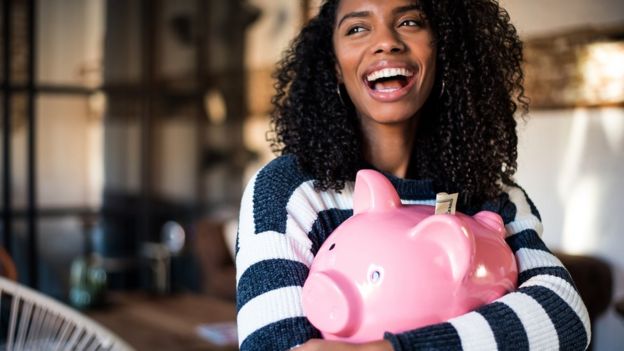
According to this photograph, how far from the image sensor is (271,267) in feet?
3.26

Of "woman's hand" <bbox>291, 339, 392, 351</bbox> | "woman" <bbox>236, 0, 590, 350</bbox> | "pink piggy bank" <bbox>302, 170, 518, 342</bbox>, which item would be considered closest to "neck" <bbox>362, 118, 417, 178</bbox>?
"woman" <bbox>236, 0, 590, 350</bbox>

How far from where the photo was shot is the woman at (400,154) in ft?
3.14

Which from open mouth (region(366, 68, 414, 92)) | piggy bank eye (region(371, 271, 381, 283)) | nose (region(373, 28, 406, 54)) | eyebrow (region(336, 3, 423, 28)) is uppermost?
eyebrow (region(336, 3, 423, 28))

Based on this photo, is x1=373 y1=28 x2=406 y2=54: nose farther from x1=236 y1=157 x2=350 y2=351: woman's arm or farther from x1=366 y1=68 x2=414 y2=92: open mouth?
x1=236 y1=157 x2=350 y2=351: woman's arm

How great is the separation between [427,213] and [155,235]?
4.67 meters

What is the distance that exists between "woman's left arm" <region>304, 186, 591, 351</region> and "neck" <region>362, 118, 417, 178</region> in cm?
15

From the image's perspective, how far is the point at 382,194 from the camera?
39.3 inches

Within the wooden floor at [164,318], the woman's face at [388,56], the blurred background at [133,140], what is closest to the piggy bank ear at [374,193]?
the woman's face at [388,56]

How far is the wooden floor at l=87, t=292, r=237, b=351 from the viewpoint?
3021mm

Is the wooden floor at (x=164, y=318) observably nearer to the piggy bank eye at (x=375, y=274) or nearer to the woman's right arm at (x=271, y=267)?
the woman's right arm at (x=271, y=267)

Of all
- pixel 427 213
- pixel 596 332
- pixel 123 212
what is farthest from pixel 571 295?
pixel 123 212

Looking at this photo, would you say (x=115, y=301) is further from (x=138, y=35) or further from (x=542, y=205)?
(x=542, y=205)

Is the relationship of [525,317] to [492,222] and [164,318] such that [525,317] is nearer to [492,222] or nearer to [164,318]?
[492,222]

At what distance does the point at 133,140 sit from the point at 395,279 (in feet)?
15.5
